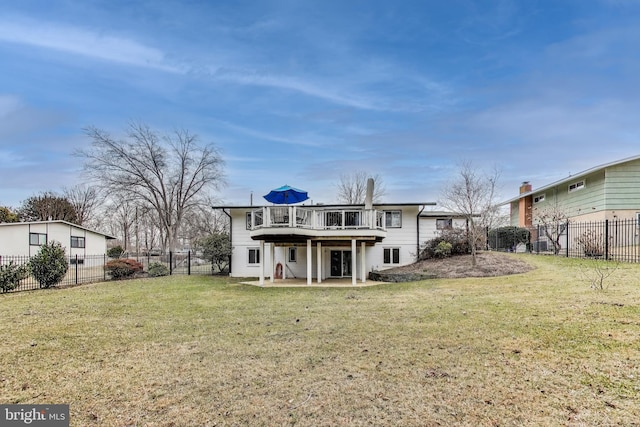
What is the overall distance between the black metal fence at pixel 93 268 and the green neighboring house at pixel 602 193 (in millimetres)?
22948

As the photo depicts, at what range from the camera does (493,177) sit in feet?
64.0

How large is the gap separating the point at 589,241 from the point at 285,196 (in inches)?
579

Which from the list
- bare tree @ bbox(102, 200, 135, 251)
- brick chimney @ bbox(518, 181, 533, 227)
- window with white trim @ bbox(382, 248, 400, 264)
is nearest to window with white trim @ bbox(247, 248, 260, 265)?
window with white trim @ bbox(382, 248, 400, 264)

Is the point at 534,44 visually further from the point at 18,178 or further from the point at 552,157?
the point at 18,178

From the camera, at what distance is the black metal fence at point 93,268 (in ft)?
55.4

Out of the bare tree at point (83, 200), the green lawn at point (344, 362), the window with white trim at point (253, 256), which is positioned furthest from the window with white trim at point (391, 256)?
the bare tree at point (83, 200)

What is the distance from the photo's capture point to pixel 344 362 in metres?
5.25

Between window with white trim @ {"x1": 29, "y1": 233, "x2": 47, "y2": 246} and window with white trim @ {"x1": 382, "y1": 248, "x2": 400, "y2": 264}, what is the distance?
26.1m

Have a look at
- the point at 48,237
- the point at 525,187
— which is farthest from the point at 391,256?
the point at 48,237

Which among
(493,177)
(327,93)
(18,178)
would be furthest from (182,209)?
(493,177)

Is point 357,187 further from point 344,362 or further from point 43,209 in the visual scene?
point 43,209

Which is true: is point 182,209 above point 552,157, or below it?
below

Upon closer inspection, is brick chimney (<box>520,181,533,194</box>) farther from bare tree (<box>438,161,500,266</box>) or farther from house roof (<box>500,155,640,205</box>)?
bare tree (<box>438,161,500,266</box>)

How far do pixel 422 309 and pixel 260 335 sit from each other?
4450 millimetres
